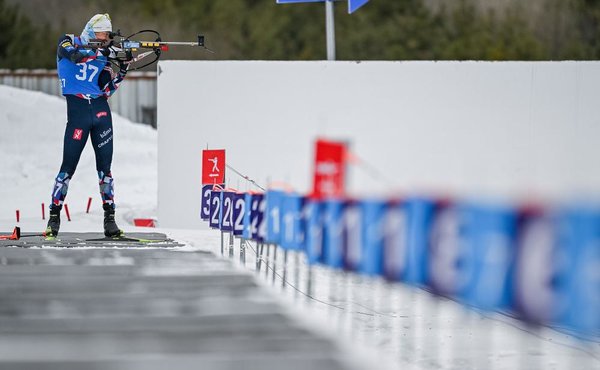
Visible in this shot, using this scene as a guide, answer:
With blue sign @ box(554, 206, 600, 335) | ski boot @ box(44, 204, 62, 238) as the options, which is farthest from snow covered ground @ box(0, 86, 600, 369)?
ski boot @ box(44, 204, 62, 238)

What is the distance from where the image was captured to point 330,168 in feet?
29.8

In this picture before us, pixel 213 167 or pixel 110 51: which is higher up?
pixel 110 51

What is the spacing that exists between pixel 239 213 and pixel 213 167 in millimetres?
2943

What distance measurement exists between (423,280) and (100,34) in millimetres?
7543

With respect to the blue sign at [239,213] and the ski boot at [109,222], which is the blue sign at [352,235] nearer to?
the blue sign at [239,213]

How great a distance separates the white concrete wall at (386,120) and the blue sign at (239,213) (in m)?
7.96

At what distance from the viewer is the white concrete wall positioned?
21.3 meters

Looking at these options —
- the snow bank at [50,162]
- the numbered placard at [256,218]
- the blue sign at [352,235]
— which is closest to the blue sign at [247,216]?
the numbered placard at [256,218]

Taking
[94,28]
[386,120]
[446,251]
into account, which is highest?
[94,28]

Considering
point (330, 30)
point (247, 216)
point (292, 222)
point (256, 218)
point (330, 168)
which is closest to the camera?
point (330, 168)

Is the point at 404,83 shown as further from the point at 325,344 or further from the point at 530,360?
the point at 325,344

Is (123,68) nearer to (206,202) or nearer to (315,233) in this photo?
(206,202)

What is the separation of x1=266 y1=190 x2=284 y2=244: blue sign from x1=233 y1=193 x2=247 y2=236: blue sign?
74.5 inches

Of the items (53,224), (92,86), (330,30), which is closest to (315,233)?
(92,86)
